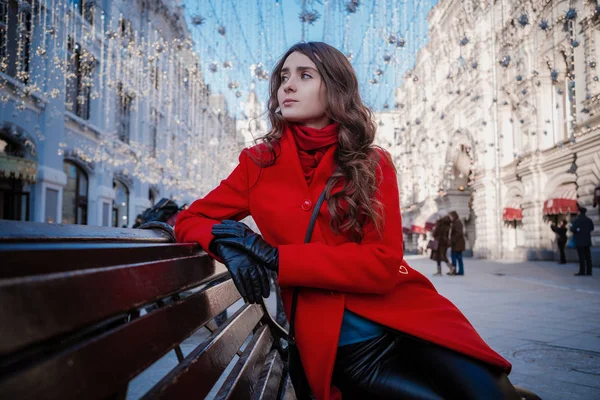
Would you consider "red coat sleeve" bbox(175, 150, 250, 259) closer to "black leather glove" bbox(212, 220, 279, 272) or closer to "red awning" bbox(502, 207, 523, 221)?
A: "black leather glove" bbox(212, 220, 279, 272)

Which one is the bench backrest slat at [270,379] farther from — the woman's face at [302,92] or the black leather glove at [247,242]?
the woman's face at [302,92]

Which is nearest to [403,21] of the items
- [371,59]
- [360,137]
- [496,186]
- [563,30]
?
[371,59]

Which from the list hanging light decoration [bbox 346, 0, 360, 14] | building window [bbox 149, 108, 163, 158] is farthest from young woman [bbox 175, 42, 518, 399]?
building window [bbox 149, 108, 163, 158]

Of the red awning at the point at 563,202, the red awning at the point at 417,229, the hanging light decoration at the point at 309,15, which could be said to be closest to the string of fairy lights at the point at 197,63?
the hanging light decoration at the point at 309,15

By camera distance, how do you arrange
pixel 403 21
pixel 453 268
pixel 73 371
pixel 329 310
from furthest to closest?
pixel 453 268 → pixel 403 21 → pixel 329 310 → pixel 73 371

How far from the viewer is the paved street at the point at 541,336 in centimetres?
309

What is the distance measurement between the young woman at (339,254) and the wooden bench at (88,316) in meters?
0.28

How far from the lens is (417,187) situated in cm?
4156

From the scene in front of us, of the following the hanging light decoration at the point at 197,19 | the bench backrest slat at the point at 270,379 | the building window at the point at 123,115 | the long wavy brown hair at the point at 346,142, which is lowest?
the bench backrest slat at the point at 270,379

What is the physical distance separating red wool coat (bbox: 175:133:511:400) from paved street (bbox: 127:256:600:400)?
5.95ft

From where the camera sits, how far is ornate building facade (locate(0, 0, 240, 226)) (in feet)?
38.0

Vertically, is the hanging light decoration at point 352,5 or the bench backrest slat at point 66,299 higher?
the hanging light decoration at point 352,5

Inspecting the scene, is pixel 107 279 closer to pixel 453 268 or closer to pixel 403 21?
pixel 403 21

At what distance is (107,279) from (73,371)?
18cm
